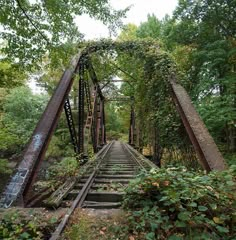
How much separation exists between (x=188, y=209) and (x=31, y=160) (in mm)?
2183

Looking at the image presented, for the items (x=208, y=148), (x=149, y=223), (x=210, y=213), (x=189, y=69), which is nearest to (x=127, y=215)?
(x=149, y=223)

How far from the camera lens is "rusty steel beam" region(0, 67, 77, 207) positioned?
10.5 feet

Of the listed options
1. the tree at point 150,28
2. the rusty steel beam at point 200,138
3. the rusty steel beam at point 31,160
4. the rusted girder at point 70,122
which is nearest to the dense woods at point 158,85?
the rusty steel beam at point 200,138

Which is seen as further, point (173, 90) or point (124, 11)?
point (173, 90)

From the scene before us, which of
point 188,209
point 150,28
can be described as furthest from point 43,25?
point 150,28

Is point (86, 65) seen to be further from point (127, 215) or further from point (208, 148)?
point (127, 215)

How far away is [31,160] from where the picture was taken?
11.6ft

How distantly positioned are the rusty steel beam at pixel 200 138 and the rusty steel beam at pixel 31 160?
2.27m

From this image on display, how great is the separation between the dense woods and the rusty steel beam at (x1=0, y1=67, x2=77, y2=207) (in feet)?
2.05

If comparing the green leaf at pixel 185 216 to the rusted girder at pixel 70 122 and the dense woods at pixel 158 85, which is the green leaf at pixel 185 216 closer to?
the dense woods at pixel 158 85

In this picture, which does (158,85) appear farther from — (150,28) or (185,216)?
(150,28)

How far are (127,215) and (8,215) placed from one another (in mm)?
1246

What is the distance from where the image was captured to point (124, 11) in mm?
4246

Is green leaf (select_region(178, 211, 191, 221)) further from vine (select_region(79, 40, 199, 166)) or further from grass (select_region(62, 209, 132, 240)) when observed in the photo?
vine (select_region(79, 40, 199, 166))
